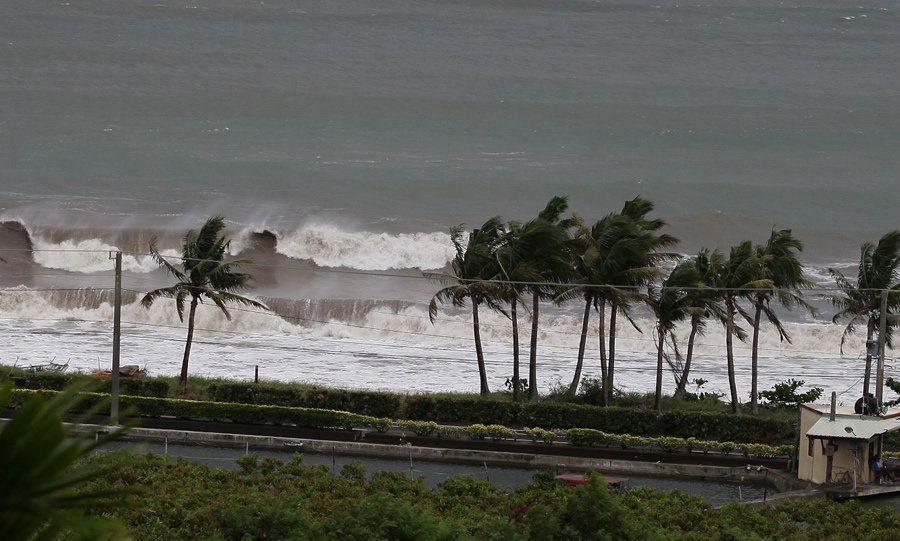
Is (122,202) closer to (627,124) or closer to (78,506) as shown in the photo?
(627,124)

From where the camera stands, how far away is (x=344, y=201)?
86.4 m

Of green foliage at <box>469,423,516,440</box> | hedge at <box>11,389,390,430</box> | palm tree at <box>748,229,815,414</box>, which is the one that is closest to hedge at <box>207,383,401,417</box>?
hedge at <box>11,389,390,430</box>

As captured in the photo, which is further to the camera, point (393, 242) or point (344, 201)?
point (344, 201)

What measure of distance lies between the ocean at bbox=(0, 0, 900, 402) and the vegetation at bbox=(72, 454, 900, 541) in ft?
72.9

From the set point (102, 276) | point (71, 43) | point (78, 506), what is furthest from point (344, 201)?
point (78, 506)

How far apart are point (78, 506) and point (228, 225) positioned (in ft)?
246

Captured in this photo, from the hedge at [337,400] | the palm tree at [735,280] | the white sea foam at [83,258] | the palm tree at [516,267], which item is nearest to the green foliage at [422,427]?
the hedge at [337,400]

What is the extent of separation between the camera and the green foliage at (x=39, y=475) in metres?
5.46

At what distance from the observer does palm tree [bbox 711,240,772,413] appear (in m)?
40.0

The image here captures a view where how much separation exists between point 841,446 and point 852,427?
0.57 metres

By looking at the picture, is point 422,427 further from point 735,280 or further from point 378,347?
point 378,347

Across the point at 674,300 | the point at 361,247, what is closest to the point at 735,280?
the point at 674,300

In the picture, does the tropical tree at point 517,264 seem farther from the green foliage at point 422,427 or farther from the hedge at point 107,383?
the hedge at point 107,383

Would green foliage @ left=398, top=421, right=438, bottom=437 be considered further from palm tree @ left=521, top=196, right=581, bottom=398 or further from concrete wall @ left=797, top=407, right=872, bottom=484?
concrete wall @ left=797, top=407, right=872, bottom=484
